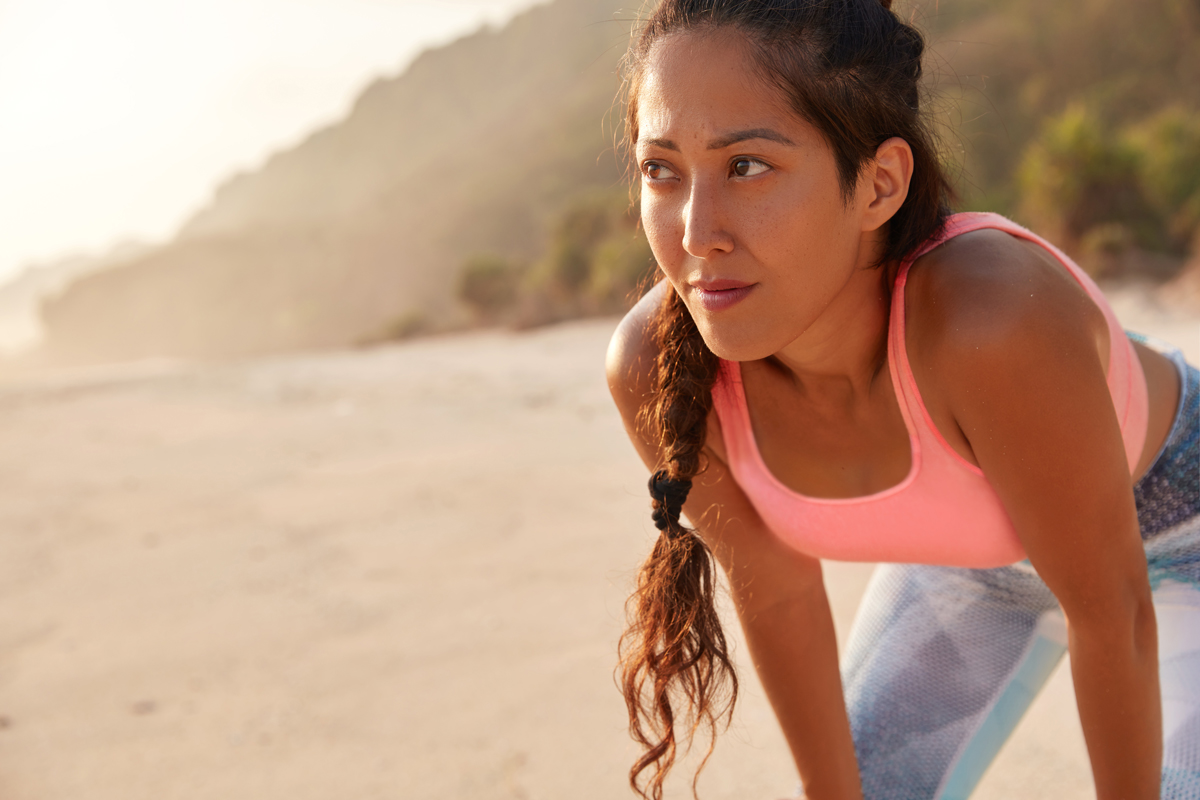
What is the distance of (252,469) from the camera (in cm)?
473

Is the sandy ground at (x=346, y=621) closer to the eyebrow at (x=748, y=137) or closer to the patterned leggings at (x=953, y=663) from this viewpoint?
the patterned leggings at (x=953, y=663)

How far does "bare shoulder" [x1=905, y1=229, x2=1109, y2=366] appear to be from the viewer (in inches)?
42.2

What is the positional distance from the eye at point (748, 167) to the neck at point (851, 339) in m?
0.25

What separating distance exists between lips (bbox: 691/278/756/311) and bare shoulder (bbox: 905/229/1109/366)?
0.87 ft

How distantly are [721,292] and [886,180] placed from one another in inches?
11.1

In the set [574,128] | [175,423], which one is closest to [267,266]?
[574,128]

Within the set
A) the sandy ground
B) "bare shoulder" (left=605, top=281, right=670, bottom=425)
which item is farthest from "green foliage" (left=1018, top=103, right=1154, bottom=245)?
"bare shoulder" (left=605, top=281, right=670, bottom=425)

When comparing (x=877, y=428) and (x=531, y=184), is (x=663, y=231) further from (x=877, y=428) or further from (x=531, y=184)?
(x=531, y=184)

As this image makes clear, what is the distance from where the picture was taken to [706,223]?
3.64ft

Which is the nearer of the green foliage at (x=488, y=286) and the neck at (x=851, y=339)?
the neck at (x=851, y=339)

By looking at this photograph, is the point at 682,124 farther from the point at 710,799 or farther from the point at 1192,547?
the point at 710,799

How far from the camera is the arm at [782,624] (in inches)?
61.0

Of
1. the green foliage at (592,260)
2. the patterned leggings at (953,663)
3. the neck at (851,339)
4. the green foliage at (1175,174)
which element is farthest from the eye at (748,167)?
the green foliage at (592,260)

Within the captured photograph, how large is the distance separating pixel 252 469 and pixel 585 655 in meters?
2.96
